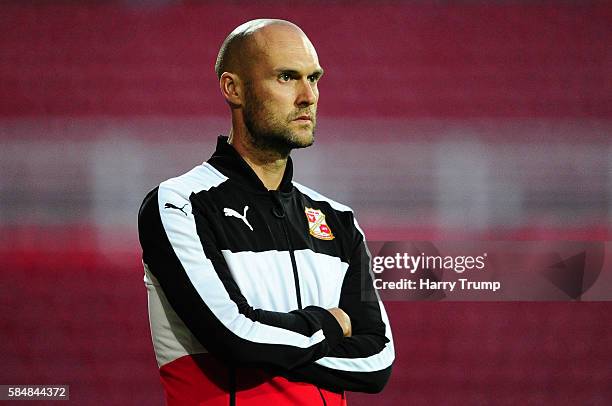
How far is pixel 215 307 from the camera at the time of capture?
1.28 m

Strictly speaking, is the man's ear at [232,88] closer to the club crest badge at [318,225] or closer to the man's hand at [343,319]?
the club crest badge at [318,225]

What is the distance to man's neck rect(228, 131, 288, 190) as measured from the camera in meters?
1.50

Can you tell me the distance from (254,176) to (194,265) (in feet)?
0.78

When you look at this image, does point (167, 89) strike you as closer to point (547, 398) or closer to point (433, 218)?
point (433, 218)

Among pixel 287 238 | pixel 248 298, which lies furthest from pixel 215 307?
pixel 287 238

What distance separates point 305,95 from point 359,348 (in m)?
0.43

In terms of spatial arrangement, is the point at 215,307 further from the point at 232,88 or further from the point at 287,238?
the point at 232,88

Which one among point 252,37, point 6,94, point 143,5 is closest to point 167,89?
point 143,5

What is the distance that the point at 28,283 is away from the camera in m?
2.52

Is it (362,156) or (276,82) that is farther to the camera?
(362,156)

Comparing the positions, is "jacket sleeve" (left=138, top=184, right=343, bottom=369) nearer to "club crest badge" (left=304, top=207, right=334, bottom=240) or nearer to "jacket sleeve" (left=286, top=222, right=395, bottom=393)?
"jacket sleeve" (left=286, top=222, right=395, bottom=393)

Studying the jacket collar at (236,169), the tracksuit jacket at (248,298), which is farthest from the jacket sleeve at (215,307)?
the jacket collar at (236,169)

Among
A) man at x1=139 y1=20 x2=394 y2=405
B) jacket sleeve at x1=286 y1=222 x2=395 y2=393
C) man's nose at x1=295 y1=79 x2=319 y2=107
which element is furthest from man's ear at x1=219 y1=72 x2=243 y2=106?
jacket sleeve at x1=286 y1=222 x2=395 y2=393

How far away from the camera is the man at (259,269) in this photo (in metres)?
1.29
